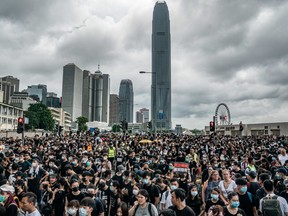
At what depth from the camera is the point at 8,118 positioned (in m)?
82.0

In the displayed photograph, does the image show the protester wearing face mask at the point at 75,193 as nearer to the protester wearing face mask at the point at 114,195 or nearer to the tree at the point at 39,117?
the protester wearing face mask at the point at 114,195

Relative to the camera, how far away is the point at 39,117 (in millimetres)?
93188

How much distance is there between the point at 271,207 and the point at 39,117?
95.9m

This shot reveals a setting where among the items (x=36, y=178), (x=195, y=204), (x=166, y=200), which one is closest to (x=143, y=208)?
(x=166, y=200)

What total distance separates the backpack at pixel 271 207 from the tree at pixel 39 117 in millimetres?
92345

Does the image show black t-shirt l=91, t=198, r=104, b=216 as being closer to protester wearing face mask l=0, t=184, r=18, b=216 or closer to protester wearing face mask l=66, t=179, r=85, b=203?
protester wearing face mask l=66, t=179, r=85, b=203

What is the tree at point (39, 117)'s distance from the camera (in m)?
90.0

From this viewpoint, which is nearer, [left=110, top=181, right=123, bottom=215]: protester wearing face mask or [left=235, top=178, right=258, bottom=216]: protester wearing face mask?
[left=235, top=178, right=258, bottom=216]: protester wearing face mask

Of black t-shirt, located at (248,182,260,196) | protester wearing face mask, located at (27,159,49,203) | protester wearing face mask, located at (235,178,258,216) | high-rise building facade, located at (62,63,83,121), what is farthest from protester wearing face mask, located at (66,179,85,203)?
high-rise building facade, located at (62,63,83,121)

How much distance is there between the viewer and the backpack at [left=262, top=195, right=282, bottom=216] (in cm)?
486

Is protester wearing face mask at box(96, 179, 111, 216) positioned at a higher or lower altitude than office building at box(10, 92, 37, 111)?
lower

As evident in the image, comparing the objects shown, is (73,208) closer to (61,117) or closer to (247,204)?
(247,204)

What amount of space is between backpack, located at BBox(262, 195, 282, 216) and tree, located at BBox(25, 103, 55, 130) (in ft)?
303

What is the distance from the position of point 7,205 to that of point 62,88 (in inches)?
7667
